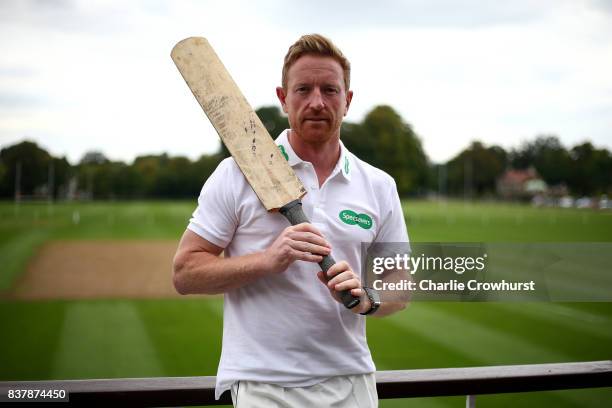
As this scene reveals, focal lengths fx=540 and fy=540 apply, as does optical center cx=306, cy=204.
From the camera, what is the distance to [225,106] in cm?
164

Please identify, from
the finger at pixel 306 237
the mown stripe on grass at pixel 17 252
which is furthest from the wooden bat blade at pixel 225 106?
the mown stripe on grass at pixel 17 252

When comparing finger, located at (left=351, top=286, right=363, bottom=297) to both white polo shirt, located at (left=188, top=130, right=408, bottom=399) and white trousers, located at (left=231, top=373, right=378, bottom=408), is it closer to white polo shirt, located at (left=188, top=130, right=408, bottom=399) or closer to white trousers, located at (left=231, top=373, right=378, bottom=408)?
white polo shirt, located at (left=188, top=130, right=408, bottom=399)

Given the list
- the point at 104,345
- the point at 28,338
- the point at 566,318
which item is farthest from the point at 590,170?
the point at 28,338

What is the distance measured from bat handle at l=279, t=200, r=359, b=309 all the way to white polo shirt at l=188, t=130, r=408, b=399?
45mm

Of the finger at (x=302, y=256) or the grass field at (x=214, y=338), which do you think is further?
the grass field at (x=214, y=338)

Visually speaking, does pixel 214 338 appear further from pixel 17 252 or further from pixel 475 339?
pixel 17 252

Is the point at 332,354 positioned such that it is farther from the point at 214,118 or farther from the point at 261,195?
the point at 214,118

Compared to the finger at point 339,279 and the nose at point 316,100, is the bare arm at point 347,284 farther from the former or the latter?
the nose at point 316,100

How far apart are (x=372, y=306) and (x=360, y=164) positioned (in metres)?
0.46

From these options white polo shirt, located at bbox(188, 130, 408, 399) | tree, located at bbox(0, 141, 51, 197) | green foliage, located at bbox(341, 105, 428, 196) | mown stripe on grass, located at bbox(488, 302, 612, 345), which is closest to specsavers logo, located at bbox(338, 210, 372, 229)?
white polo shirt, located at bbox(188, 130, 408, 399)

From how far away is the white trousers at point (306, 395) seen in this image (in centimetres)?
143

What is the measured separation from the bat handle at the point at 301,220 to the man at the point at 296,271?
0.02 m

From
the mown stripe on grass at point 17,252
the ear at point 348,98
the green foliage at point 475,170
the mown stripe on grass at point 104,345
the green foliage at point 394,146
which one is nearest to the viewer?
the ear at point 348,98

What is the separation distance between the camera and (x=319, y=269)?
4.92 ft
